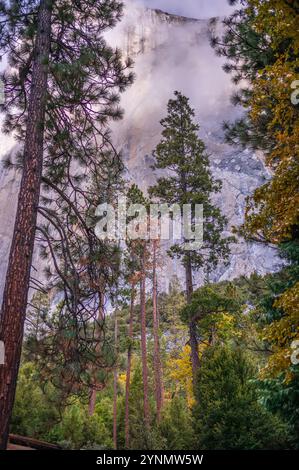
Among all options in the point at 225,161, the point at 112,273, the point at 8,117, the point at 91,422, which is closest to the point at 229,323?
Answer: the point at 91,422

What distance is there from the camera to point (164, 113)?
82.1 m

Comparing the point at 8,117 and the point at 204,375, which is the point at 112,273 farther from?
the point at 204,375

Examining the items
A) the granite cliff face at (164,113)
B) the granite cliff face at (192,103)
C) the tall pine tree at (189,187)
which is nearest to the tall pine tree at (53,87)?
the tall pine tree at (189,187)

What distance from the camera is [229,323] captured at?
47.9ft

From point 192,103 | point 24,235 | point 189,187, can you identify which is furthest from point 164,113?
point 24,235

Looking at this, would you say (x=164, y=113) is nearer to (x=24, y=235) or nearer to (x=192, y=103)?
(x=192, y=103)

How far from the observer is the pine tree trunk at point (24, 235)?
3967 mm

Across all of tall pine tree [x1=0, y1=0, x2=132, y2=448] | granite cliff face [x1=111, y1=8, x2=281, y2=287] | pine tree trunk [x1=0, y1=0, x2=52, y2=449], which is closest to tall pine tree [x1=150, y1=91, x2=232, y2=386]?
tall pine tree [x1=0, y1=0, x2=132, y2=448]

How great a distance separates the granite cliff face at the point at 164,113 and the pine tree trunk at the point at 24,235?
33.3 meters

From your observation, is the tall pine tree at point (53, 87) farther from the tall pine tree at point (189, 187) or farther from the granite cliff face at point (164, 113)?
the granite cliff face at point (164, 113)

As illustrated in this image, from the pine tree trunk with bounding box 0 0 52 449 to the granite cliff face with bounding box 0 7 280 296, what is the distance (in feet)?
109

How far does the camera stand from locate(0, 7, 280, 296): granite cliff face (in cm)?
6006

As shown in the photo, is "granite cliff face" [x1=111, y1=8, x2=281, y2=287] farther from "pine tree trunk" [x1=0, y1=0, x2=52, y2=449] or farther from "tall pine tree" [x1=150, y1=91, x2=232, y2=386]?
"pine tree trunk" [x1=0, y1=0, x2=52, y2=449]

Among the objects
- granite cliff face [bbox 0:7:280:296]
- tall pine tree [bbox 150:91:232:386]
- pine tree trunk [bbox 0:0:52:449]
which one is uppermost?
granite cliff face [bbox 0:7:280:296]
